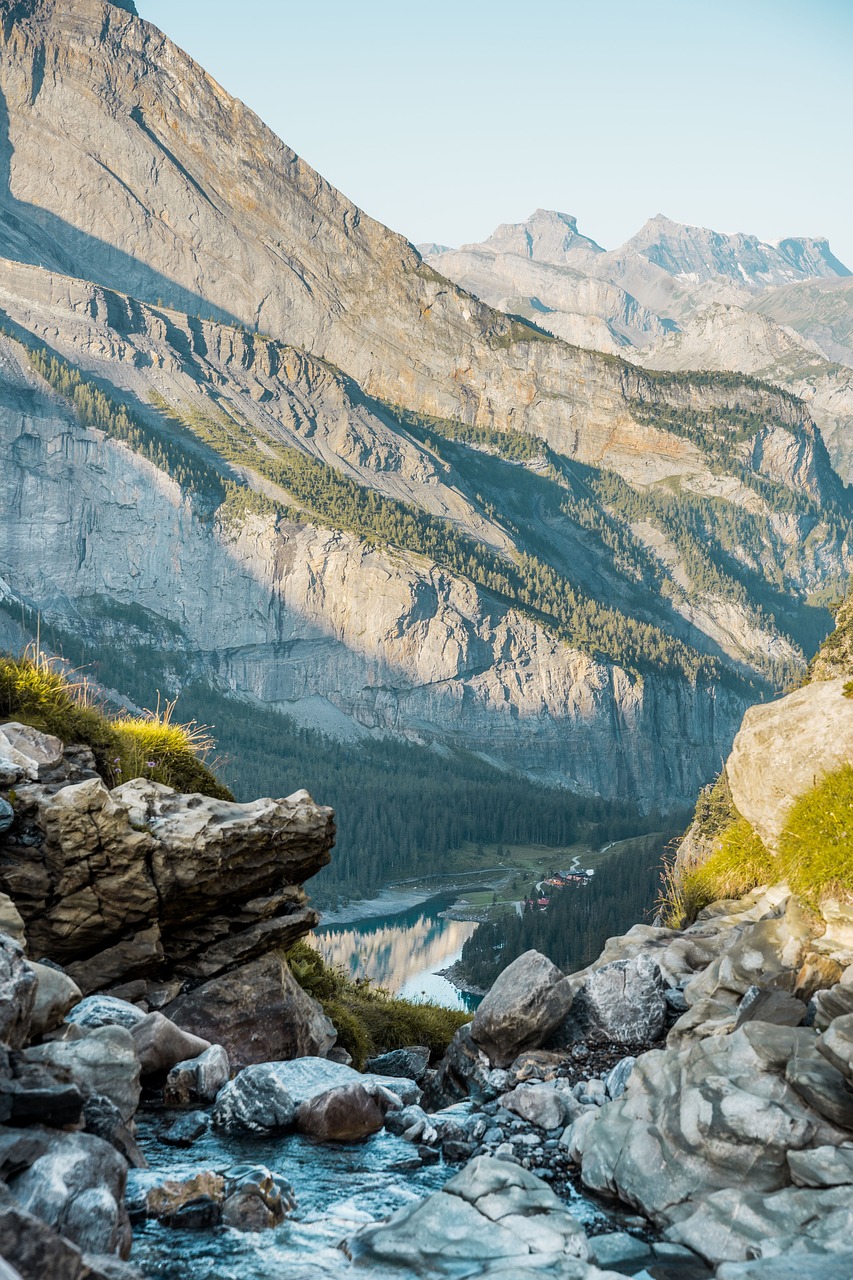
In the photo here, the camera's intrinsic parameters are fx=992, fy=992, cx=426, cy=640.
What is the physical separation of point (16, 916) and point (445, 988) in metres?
120

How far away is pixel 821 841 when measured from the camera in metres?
17.7

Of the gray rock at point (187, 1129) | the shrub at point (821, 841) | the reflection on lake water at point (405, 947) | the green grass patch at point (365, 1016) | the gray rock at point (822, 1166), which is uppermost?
the shrub at point (821, 841)

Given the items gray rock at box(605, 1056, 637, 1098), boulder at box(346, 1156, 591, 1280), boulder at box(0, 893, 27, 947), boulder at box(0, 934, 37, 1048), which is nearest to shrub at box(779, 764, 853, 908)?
gray rock at box(605, 1056, 637, 1098)

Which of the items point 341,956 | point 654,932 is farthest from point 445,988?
point 654,932

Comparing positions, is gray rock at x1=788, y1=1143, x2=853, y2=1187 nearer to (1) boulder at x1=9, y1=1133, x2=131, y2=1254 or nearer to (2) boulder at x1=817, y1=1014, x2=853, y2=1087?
(2) boulder at x1=817, y1=1014, x2=853, y2=1087

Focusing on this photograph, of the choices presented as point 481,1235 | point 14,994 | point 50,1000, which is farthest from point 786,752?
point 14,994

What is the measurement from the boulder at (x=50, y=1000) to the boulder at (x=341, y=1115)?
3724 millimetres

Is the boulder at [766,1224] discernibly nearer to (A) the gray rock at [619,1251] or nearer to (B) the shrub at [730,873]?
(A) the gray rock at [619,1251]

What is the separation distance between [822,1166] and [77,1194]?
7589 millimetres

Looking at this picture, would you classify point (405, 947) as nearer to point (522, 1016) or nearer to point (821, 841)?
point (522, 1016)

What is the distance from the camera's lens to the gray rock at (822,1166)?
411 inches

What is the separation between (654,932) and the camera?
23.0m

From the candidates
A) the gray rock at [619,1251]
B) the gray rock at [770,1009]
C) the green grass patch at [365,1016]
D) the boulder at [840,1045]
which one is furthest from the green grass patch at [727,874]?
the gray rock at [619,1251]

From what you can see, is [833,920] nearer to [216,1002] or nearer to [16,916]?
[216,1002]
